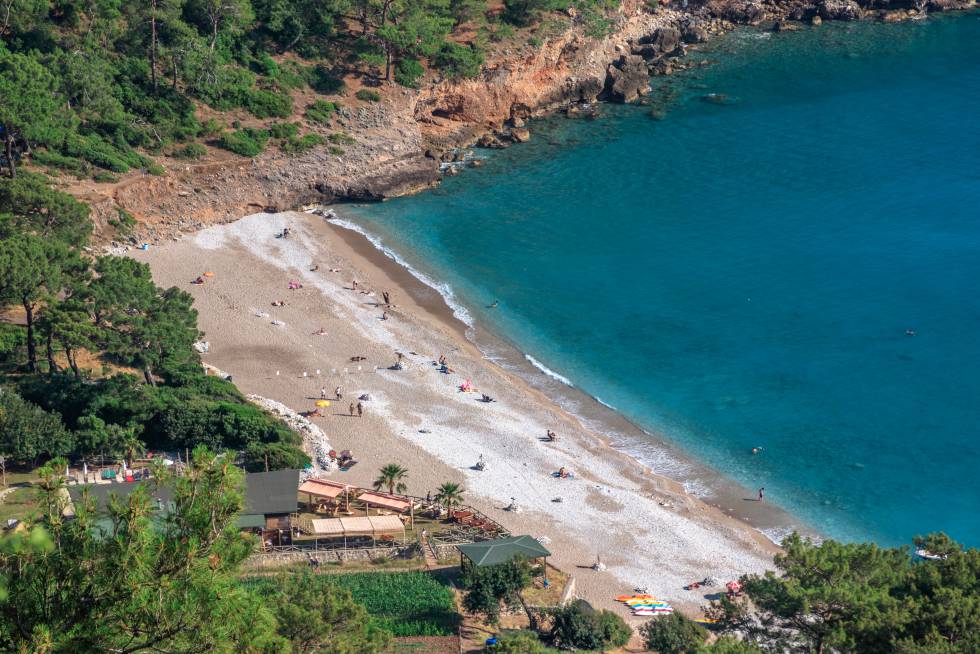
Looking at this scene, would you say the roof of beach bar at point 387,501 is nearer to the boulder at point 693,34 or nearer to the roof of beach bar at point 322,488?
the roof of beach bar at point 322,488

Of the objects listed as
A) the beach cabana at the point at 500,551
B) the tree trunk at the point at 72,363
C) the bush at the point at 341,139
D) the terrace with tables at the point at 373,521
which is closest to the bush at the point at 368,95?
the bush at the point at 341,139

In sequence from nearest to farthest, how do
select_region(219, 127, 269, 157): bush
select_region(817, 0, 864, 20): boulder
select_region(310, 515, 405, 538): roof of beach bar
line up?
1. select_region(310, 515, 405, 538): roof of beach bar
2. select_region(219, 127, 269, 157): bush
3. select_region(817, 0, 864, 20): boulder

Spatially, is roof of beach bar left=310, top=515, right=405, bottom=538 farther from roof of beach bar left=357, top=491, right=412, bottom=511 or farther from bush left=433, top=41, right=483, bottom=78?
bush left=433, top=41, right=483, bottom=78

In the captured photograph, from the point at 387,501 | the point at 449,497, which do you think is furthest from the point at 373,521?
the point at 449,497

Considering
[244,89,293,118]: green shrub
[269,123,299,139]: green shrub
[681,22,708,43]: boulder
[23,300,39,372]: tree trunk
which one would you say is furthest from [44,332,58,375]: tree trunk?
[681,22,708,43]: boulder

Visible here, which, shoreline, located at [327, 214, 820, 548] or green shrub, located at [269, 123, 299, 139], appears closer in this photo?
shoreline, located at [327, 214, 820, 548]

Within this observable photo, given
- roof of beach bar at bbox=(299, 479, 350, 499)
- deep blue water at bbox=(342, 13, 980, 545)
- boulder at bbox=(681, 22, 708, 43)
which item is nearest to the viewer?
roof of beach bar at bbox=(299, 479, 350, 499)

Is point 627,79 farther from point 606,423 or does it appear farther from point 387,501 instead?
point 387,501
